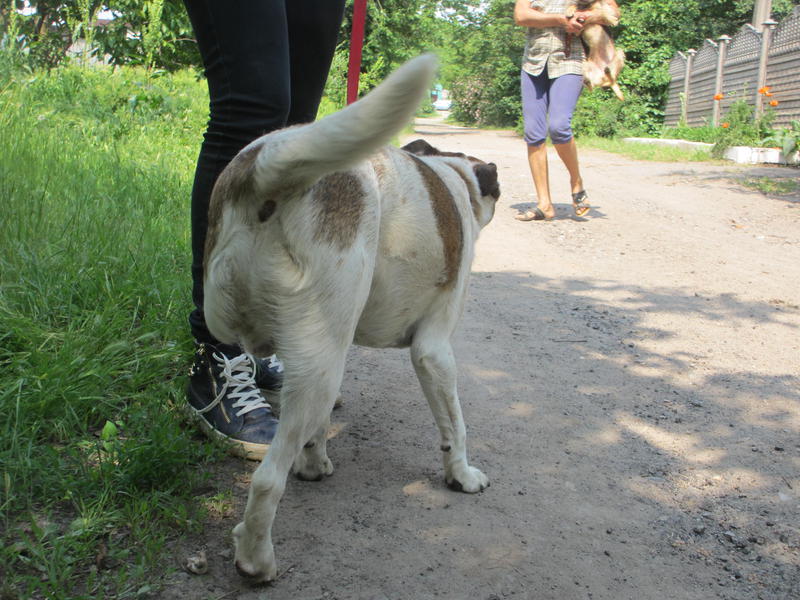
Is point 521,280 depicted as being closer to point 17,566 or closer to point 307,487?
point 307,487

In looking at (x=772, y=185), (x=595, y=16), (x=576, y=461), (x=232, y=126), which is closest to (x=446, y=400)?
(x=576, y=461)

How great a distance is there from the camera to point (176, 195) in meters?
5.03

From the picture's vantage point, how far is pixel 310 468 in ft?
8.13

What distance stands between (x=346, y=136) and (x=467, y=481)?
1.33 meters

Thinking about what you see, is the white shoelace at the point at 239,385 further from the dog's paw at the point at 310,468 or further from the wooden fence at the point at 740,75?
the wooden fence at the point at 740,75

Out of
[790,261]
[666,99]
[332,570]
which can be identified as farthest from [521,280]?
[666,99]

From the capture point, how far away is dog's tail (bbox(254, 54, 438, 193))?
1.55m

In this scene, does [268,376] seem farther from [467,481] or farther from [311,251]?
[311,251]

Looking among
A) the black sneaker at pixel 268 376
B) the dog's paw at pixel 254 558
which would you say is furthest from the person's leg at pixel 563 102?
the dog's paw at pixel 254 558

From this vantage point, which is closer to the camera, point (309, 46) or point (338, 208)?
point (338, 208)

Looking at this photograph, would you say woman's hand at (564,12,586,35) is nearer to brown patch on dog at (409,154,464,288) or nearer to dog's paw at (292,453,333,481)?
brown patch on dog at (409,154,464,288)

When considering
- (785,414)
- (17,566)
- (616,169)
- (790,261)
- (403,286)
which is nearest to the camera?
(17,566)

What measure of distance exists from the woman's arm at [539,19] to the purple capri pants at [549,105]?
16.5 inches

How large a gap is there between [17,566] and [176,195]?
3553 mm
